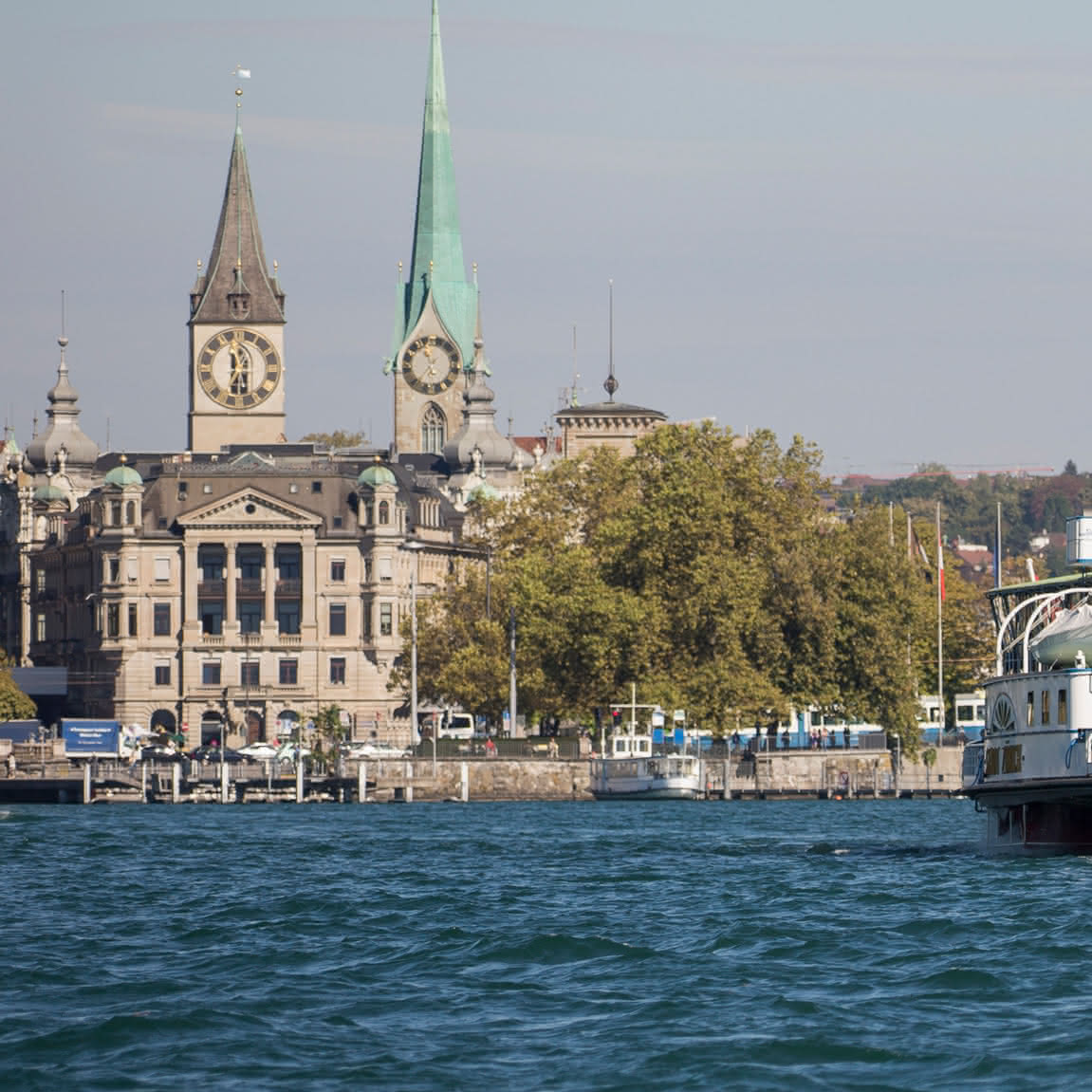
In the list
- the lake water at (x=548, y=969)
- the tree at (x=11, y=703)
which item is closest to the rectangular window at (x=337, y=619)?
the tree at (x=11, y=703)

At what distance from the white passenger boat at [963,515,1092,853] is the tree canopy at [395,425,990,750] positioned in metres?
61.1

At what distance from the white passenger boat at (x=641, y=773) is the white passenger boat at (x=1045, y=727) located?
57240 mm

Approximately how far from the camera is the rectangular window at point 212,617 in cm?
18862

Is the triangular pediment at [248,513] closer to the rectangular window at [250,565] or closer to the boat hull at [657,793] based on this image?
the rectangular window at [250,565]

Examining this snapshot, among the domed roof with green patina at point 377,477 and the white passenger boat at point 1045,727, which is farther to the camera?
the domed roof with green patina at point 377,477

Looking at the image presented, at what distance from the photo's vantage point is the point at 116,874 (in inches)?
2697

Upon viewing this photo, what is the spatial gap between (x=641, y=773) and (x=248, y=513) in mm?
63093

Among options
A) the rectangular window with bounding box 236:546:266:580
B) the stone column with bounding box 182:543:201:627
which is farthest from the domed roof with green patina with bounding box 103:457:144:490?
the rectangular window with bounding box 236:546:266:580

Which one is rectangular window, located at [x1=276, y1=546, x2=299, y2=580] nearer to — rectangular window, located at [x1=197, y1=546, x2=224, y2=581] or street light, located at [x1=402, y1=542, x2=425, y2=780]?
Answer: rectangular window, located at [x1=197, y1=546, x2=224, y2=581]

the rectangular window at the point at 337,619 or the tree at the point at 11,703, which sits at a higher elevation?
the rectangular window at the point at 337,619

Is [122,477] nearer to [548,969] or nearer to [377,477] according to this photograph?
[377,477]

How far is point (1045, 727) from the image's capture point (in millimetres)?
64312

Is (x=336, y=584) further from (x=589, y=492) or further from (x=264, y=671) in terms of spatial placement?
(x=589, y=492)

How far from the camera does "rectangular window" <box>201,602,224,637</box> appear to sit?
18862 cm
